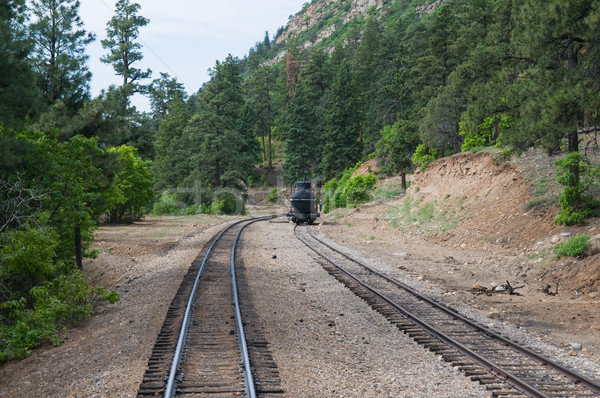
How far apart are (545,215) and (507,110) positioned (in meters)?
4.36

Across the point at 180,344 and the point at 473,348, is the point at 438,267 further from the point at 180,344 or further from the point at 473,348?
the point at 180,344

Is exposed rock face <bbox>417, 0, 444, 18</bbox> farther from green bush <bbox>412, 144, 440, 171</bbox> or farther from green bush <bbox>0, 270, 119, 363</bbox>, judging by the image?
green bush <bbox>0, 270, 119, 363</bbox>

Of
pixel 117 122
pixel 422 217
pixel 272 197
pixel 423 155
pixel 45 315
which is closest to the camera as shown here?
pixel 45 315

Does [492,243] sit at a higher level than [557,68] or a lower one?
lower

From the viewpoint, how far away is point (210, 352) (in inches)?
310

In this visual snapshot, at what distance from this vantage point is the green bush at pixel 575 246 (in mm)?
13758

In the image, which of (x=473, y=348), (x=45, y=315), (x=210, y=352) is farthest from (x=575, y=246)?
(x=45, y=315)

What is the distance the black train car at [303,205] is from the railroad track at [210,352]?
21541 millimetres

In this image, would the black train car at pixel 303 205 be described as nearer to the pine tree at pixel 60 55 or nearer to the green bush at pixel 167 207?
the pine tree at pixel 60 55

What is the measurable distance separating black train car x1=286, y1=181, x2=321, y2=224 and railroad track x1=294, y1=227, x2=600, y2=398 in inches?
807

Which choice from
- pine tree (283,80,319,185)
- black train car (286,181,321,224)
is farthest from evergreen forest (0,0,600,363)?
pine tree (283,80,319,185)

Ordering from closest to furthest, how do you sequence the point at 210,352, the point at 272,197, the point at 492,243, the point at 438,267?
the point at 210,352
the point at 438,267
the point at 492,243
the point at 272,197

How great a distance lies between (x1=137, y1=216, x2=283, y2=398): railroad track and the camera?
638 centimetres

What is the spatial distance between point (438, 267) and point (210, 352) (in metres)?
11.3
